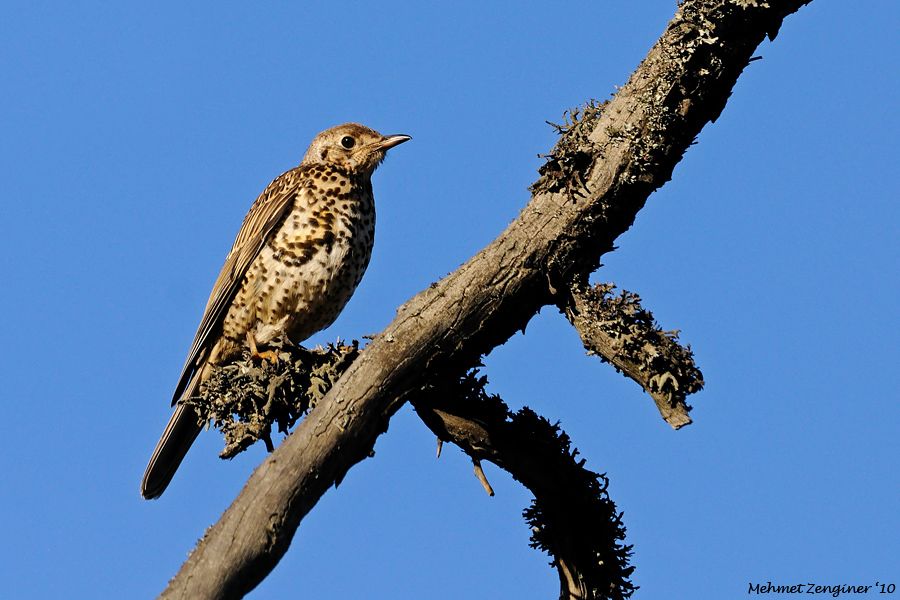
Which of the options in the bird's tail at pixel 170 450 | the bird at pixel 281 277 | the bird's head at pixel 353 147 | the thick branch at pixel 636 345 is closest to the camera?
the thick branch at pixel 636 345

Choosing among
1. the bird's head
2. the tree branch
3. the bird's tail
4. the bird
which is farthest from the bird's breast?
the tree branch

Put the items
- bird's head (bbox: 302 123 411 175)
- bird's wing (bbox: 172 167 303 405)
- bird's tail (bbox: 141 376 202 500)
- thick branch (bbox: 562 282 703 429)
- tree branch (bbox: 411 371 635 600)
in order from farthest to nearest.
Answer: bird's head (bbox: 302 123 411 175) → bird's wing (bbox: 172 167 303 405) → bird's tail (bbox: 141 376 202 500) → tree branch (bbox: 411 371 635 600) → thick branch (bbox: 562 282 703 429)

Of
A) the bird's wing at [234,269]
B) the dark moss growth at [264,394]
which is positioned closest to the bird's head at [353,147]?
the bird's wing at [234,269]

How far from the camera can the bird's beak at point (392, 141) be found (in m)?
7.33

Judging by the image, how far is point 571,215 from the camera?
14.9 feet

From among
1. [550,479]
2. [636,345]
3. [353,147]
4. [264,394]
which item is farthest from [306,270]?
[636,345]

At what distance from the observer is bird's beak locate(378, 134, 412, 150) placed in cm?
733

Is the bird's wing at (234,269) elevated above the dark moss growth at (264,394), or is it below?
above

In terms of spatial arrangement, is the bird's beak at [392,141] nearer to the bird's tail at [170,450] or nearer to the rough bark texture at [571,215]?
the bird's tail at [170,450]

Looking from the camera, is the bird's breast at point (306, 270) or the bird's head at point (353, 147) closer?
A: the bird's breast at point (306, 270)

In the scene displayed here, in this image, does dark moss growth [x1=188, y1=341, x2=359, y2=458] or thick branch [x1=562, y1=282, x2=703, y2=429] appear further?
dark moss growth [x1=188, y1=341, x2=359, y2=458]

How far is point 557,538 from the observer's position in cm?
517

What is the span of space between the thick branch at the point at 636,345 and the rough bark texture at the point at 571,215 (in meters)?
0.14

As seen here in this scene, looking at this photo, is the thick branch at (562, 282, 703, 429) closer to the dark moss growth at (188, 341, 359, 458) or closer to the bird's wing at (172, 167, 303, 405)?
the dark moss growth at (188, 341, 359, 458)
